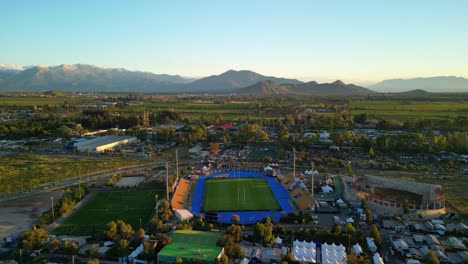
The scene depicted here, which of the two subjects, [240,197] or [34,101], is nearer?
[240,197]

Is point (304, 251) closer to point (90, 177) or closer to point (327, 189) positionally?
point (327, 189)

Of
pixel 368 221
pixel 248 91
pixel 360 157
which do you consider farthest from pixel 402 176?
pixel 248 91

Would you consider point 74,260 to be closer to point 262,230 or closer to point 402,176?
point 262,230

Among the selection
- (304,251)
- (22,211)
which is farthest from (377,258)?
(22,211)

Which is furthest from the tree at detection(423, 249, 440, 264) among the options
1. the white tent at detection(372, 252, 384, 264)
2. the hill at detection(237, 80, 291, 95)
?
the hill at detection(237, 80, 291, 95)

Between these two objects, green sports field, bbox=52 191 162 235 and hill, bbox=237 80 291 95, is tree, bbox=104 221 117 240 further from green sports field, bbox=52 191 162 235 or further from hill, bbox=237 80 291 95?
hill, bbox=237 80 291 95
